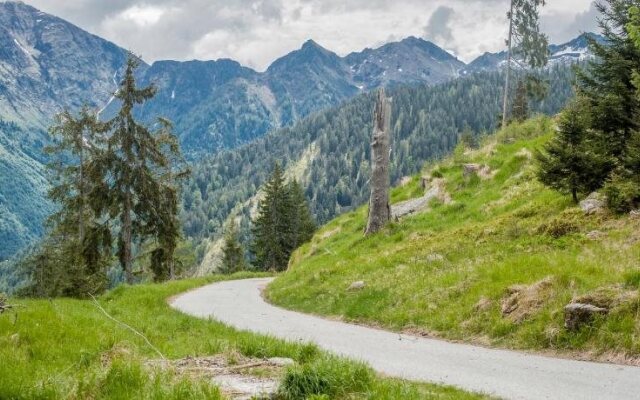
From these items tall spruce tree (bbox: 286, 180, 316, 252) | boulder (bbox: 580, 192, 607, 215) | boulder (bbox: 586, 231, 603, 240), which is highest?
boulder (bbox: 580, 192, 607, 215)

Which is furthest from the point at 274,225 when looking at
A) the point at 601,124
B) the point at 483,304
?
the point at 483,304

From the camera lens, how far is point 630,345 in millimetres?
9227

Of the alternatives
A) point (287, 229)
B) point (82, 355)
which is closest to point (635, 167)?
point (82, 355)

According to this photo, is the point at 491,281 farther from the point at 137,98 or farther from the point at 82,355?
the point at 137,98

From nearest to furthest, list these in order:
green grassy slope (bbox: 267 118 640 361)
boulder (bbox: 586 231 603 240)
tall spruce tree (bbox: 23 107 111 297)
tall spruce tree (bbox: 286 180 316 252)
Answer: green grassy slope (bbox: 267 118 640 361) → boulder (bbox: 586 231 603 240) → tall spruce tree (bbox: 23 107 111 297) → tall spruce tree (bbox: 286 180 316 252)

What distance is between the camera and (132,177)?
3441 centimetres

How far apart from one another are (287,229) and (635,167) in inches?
2349

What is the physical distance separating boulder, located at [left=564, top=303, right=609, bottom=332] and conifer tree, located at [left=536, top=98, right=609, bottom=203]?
824 cm

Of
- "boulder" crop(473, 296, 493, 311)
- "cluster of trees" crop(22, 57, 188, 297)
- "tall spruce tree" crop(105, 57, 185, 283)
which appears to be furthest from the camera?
"tall spruce tree" crop(105, 57, 185, 283)

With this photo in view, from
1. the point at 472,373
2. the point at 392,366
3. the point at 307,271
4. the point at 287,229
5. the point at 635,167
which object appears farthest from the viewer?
the point at 287,229

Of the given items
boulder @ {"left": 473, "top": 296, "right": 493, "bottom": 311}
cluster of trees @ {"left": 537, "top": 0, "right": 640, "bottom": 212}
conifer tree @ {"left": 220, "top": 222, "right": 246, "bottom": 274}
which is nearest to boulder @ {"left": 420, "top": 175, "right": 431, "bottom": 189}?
cluster of trees @ {"left": 537, "top": 0, "right": 640, "bottom": 212}

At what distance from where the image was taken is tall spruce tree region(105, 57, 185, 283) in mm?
34469

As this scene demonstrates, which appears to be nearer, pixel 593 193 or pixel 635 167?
pixel 635 167

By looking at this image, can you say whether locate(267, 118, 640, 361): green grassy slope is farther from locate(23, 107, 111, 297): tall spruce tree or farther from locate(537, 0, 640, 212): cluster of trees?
locate(23, 107, 111, 297): tall spruce tree
